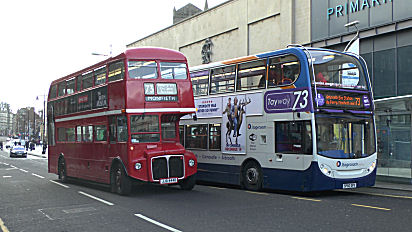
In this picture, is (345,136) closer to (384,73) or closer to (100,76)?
(100,76)

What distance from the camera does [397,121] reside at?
54.7ft

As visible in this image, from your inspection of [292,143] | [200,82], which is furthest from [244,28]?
[292,143]

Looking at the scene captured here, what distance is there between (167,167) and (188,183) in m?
1.38

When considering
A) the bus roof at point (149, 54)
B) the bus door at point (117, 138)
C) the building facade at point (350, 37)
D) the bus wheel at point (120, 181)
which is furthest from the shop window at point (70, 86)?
the building facade at point (350, 37)

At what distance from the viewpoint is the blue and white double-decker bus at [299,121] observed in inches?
473

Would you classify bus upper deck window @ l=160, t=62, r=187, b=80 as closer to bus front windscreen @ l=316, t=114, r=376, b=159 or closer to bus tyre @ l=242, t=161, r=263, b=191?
bus tyre @ l=242, t=161, r=263, b=191

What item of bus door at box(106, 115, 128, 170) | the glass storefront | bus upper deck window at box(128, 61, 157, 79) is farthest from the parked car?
the glass storefront

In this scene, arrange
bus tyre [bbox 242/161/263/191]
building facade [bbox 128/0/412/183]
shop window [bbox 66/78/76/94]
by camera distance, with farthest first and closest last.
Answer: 1. shop window [bbox 66/78/76/94]
2. building facade [bbox 128/0/412/183]
3. bus tyre [bbox 242/161/263/191]

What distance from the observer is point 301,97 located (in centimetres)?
1216

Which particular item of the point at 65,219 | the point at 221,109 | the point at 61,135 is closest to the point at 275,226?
the point at 65,219

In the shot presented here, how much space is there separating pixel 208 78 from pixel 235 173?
3.59 metres

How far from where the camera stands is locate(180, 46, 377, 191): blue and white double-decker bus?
39.5 ft

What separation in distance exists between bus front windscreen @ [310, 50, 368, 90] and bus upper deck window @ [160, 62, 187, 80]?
12.8 feet

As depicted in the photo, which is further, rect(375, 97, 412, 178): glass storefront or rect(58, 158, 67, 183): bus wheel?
rect(58, 158, 67, 183): bus wheel
